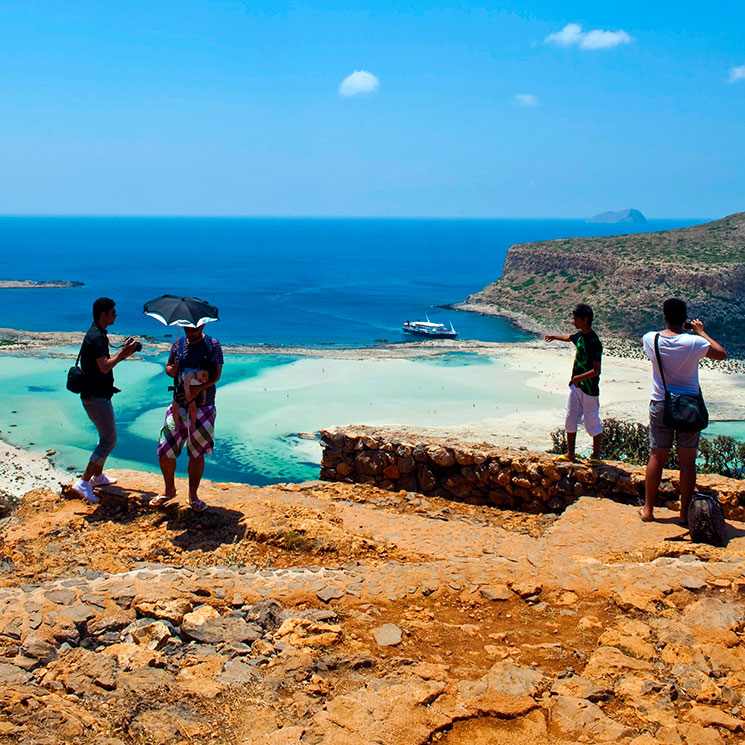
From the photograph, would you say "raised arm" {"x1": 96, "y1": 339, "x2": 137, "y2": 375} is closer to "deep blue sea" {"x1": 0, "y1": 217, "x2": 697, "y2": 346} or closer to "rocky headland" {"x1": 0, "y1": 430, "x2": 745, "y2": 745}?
"rocky headland" {"x1": 0, "y1": 430, "x2": 745, "y2": 745}

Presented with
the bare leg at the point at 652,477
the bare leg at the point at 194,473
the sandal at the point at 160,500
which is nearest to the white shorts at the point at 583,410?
the bare leg at the point at 652,477

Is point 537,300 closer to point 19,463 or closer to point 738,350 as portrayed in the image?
point 738,350

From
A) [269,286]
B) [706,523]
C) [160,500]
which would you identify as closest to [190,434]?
[160,500]

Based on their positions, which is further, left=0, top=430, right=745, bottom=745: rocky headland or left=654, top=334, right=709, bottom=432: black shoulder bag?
left=654, top=334, right=709, bottom=432: black shoulder bag

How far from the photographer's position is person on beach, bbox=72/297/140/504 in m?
7.75

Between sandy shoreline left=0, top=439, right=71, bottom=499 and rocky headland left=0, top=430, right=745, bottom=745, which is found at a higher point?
rocky headland left=0, top=430, right=745, bottom=745

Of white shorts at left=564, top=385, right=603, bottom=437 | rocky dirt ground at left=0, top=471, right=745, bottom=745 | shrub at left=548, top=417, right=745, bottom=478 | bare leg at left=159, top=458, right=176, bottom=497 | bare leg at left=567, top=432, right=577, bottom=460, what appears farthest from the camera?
shrub at left=548, top=417, right=745, bottom=478

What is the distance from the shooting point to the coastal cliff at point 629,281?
67188 millimetres

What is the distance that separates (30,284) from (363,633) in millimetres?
108268

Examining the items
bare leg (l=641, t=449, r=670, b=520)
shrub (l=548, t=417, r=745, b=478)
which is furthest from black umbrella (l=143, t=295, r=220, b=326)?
shrub (l=548, t=417, r=745, b=478)

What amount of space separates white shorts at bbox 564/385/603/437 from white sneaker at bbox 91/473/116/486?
5.59 meters

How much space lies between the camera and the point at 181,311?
7.55 m

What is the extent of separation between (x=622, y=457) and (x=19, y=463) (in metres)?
22.3

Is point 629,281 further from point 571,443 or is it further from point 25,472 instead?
point 571,443
